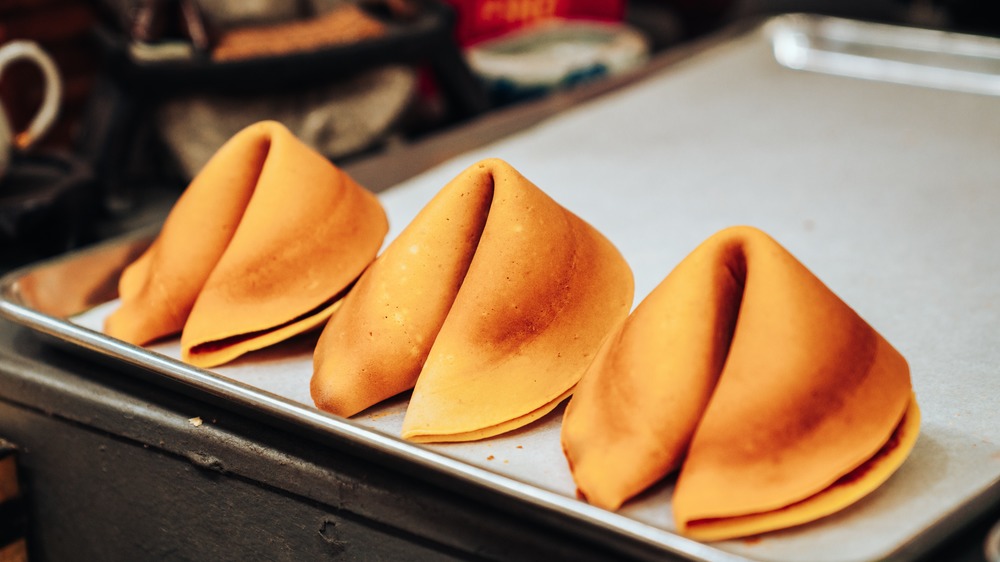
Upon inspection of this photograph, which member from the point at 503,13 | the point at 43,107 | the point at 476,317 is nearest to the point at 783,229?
the point at 476,317

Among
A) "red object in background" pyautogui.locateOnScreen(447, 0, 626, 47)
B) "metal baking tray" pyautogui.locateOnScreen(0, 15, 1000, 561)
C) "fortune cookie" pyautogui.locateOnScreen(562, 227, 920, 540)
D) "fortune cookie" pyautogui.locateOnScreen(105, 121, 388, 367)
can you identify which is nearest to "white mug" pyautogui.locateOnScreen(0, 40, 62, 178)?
"metal baking tray" pyautogui.locateOnScreen(0, 15, 1000, 561)

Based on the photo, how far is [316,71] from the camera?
1555 millimetres

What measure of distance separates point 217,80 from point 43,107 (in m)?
0.34

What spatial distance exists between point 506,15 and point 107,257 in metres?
1.60

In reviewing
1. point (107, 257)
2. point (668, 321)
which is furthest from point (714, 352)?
point (107, 257)

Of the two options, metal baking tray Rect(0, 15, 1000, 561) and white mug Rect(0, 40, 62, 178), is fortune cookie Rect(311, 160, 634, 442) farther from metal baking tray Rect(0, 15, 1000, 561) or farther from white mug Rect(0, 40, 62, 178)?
white mug Rect(0, 40, 62, 178)

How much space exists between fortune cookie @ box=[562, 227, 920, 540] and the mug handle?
33.5 inches

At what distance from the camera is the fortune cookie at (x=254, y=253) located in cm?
72

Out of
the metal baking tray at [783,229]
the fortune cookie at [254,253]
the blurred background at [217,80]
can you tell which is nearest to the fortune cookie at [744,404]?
the metal baking tray at [783,229]

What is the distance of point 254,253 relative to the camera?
73 centimetres

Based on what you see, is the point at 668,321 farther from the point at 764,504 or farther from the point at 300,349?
the point at 300,349

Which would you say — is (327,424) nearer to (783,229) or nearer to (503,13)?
(783,229)

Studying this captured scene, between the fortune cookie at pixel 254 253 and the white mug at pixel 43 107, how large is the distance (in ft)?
1.39

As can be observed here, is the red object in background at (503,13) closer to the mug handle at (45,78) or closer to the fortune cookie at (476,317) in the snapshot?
the mug handle at (45,78)
